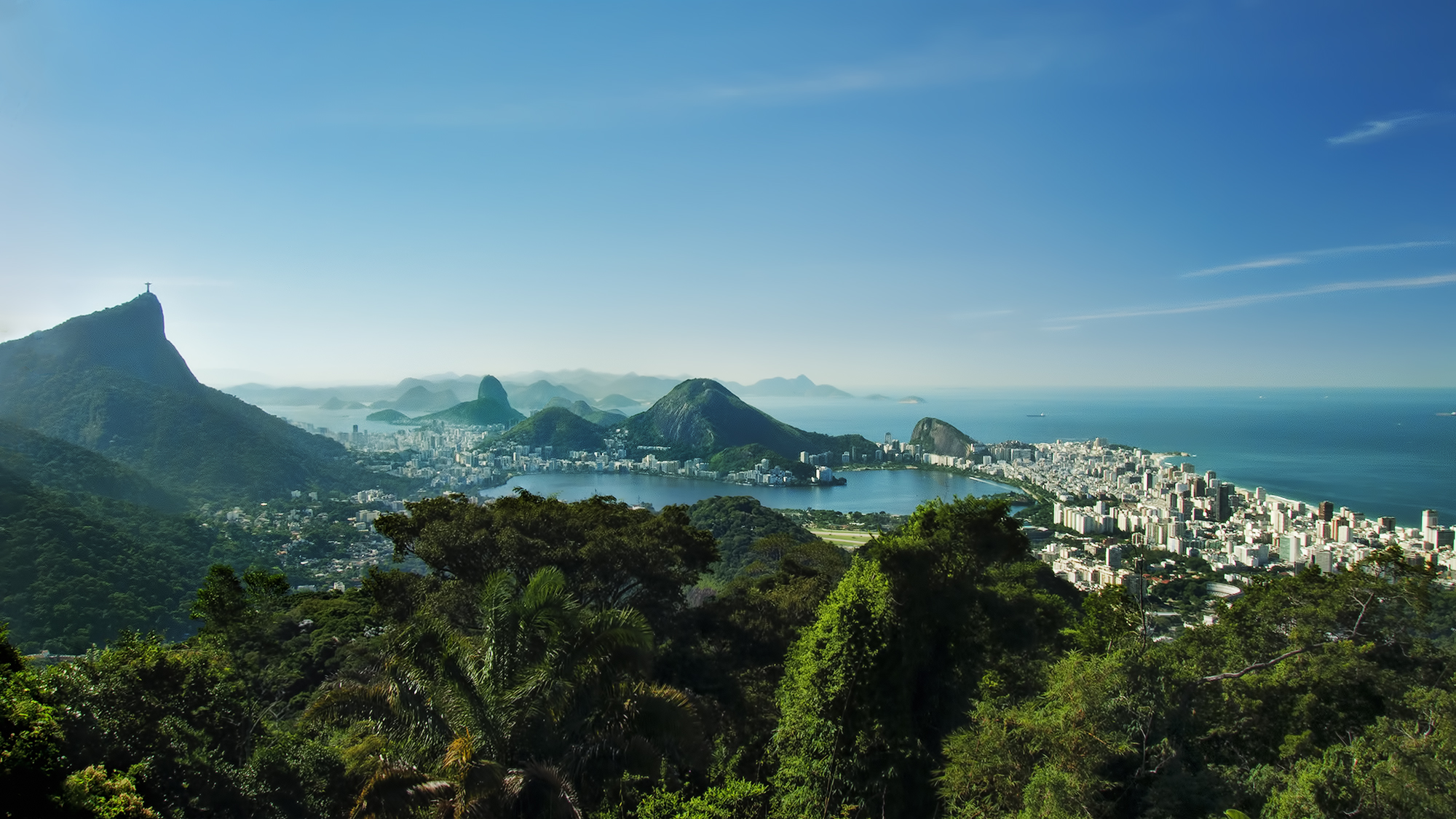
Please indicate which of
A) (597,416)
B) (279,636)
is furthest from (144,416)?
(597,416)

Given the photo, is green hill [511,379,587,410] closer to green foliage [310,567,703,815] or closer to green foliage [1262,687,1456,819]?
green foliage [310,567,703,815]

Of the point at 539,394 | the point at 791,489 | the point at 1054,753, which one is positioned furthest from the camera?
the point at 539,394

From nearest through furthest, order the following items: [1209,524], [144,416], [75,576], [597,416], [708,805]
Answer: [708,805] → [75,576] → [1209,524] → [144,416] → [597,416]

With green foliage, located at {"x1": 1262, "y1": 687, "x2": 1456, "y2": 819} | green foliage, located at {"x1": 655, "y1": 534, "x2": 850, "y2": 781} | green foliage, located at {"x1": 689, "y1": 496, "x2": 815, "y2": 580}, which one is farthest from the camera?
green foliage, located at {"x1": 689, "y1": 496, "x2": 815, "y2": 580}

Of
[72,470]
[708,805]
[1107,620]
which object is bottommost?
[72,470]

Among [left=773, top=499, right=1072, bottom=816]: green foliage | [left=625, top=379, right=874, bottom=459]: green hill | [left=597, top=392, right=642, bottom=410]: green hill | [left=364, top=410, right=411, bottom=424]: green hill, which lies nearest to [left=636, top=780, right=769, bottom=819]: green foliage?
[left=773, top=499, right=1072, bottom=816]: green foliage

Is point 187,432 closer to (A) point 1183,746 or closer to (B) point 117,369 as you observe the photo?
(B) point 117,369

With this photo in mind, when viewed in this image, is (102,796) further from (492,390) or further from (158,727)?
(492,390)
